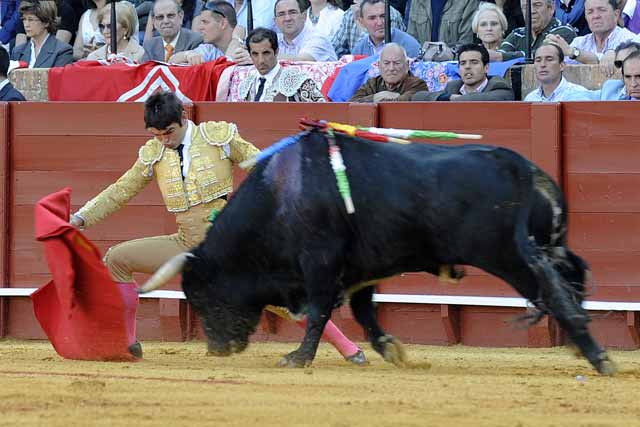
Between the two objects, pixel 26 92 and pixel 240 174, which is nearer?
pixel 240 174

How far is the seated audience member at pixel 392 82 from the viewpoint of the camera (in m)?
8.70

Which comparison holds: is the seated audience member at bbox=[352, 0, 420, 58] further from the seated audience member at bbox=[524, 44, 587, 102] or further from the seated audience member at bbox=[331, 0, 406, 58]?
the seated audience member at bbox=[524, 44, 587, 102]

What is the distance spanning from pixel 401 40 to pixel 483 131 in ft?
4.59

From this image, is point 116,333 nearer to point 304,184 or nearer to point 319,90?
point 304,184

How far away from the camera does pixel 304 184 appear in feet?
20.8

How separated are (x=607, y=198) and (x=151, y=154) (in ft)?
9.29

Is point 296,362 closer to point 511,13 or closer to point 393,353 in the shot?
point 393,353

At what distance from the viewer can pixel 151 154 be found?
694cm

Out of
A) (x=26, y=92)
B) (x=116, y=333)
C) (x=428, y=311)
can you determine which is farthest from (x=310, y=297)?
(x=26, y=92)

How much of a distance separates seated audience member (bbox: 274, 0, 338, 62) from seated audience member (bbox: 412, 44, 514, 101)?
3.59ft

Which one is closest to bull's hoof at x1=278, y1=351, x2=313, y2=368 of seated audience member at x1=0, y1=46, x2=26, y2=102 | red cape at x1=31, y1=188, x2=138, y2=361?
red cape at x1=31, y1=188, x2=138, y2=361

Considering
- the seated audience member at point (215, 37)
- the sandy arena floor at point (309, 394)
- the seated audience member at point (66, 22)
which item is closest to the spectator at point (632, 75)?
the sandy arena floor at point (309, 394)

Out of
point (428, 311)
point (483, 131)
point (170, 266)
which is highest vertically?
point (483, 131)

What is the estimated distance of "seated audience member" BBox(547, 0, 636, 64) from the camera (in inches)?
346
